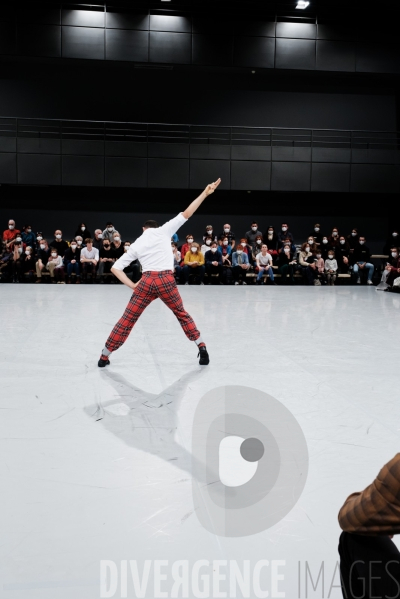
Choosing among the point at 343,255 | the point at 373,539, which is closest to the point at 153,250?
the point at 373,539

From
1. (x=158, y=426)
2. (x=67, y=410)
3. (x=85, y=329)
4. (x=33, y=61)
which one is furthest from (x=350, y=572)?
(x=33, y=61)

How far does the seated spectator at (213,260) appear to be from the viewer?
18625 millimetres

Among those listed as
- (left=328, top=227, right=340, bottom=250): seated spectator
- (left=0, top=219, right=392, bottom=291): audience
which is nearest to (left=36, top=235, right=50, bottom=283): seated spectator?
(left=0, top=219, right=392, bottom=291): audience

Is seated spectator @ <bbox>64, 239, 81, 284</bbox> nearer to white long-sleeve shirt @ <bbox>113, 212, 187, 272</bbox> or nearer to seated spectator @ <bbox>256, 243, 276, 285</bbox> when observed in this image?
seated spectator @ <bbox>256, 243, 276, 285</bbox>

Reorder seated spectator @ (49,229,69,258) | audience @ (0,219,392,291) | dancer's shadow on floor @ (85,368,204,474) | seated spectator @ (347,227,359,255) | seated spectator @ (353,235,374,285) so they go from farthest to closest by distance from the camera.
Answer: seated spectator @ (347,227,359,255)
seated spectator @ (353,235,374,285)
seated spectator @ (49,229,69,258)
audience @ (0,219,392,291)
dancer's shadow on floor @ (85,368,204,474)

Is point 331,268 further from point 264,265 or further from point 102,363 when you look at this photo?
point 102,363

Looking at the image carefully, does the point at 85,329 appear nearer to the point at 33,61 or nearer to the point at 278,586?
the point at 278,586

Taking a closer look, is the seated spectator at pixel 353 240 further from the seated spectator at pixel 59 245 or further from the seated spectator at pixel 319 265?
the seated spectator at pixel 59 245

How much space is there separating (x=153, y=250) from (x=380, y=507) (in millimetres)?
4971

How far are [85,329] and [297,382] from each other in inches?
167

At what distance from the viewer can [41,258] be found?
18.4 metres

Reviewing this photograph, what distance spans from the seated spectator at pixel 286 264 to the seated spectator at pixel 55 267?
289 inches

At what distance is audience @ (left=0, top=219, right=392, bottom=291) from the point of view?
18.4 metres

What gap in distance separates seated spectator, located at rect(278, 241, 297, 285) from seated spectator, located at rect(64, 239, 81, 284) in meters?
6.79
